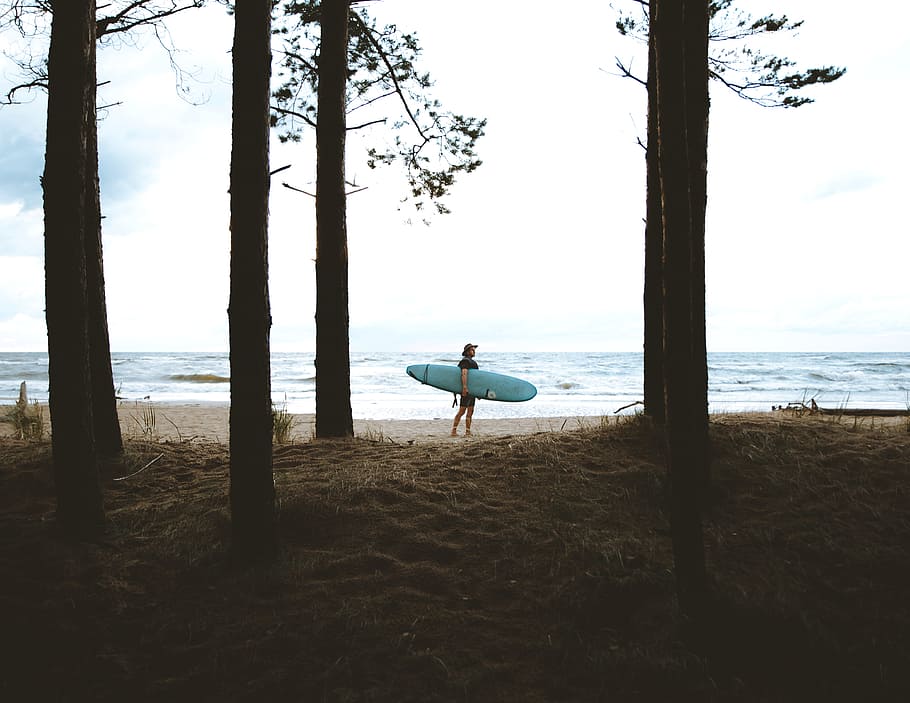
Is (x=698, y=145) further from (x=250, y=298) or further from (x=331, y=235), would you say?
(x=331, y=235)

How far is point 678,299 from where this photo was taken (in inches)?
107

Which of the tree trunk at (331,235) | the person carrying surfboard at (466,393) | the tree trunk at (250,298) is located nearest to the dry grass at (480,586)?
the tree trunk at (250,298)

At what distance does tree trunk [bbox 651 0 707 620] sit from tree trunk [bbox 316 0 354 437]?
4098 mm

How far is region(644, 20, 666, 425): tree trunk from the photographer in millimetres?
5117

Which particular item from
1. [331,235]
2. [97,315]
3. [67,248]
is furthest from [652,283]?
[97,315]

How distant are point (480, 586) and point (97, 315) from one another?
12.2ft

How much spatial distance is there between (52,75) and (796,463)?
4892mm

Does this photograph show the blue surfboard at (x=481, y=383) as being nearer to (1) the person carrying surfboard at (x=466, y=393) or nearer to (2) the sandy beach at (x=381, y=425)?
(2) the sandy beach at (x=381, y=425)

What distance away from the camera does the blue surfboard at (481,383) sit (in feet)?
44.1

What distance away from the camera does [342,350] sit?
21.1 ft

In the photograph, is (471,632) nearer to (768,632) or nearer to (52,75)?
(768,632)

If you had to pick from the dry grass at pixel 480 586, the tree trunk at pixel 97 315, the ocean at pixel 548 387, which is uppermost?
the tree trunk at pixel 97 315

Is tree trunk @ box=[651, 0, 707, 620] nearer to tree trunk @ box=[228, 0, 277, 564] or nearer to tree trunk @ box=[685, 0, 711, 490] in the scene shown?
tree trunk @ box=[685, 0, 711, 490]

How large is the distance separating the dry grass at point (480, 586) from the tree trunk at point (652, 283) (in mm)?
611
